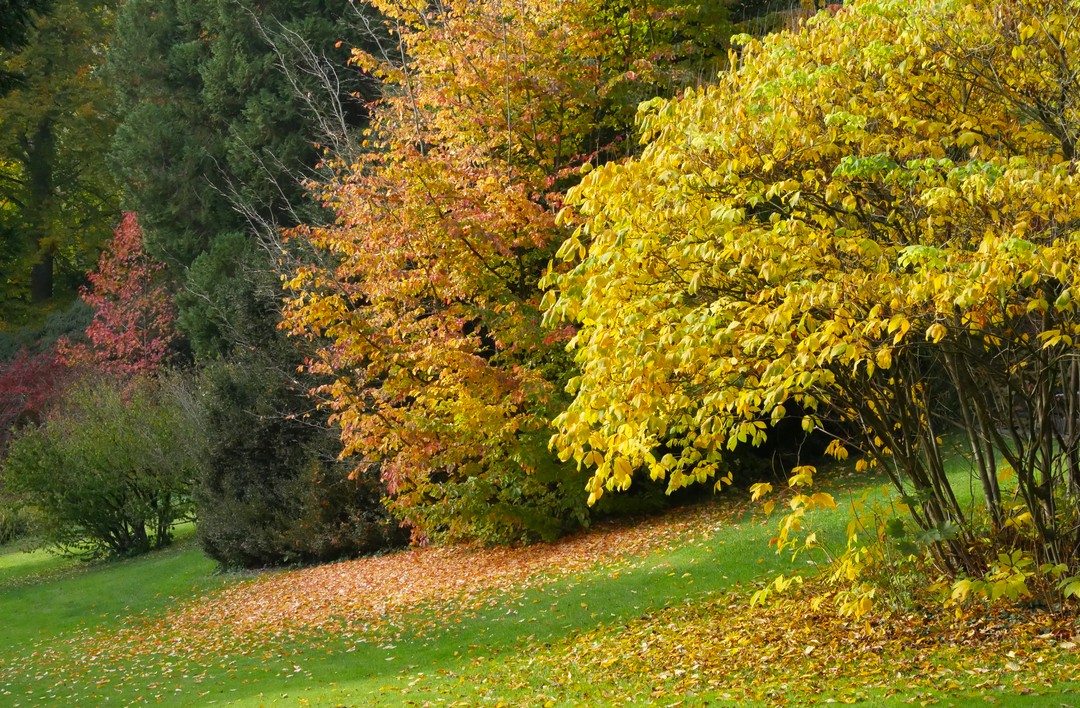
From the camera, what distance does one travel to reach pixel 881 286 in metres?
4.69

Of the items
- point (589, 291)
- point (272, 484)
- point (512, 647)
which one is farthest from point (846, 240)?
point (272, 484)

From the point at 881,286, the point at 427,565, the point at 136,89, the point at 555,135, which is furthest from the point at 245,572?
the point at 136,89

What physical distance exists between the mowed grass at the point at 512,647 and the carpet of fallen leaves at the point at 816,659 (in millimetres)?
19

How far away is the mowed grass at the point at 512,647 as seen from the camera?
224 inches

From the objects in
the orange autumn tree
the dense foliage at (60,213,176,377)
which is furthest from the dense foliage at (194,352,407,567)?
the dense foliage at (60,213,176,377)

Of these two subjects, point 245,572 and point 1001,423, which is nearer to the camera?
point 1001,423

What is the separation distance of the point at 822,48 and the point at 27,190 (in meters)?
34.1

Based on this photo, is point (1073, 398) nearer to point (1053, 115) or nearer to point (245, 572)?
point (1053, 115)

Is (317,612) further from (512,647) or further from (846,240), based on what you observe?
(846,240)

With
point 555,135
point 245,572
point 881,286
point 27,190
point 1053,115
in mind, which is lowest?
point 245,572

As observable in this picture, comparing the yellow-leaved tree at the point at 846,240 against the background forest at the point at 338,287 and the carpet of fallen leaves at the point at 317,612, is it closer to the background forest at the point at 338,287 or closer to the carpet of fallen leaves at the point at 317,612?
the background forest at the point at 338,287

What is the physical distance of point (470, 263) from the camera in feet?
37.3

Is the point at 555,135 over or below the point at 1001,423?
over

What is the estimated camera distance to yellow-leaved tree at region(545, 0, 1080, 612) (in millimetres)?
4848
